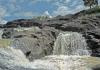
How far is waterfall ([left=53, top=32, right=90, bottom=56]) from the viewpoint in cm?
3544

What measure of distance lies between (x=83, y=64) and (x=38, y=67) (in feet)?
15.0

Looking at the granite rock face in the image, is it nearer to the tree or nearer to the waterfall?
the waterfall

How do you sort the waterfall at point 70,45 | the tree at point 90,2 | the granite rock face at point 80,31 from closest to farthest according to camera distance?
the granite rock face at point 80,31 → the waterfall at point 70,45 → the tree at point 90,2

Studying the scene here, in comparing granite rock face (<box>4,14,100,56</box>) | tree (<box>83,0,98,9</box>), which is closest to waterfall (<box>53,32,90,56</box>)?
granite rock face (<box>4,14,100,56</box>)

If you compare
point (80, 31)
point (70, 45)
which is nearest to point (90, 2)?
point (80, 31)

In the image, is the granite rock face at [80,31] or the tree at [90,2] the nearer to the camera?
the granite rock face at [80,31]

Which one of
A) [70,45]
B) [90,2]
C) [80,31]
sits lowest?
[70,45]

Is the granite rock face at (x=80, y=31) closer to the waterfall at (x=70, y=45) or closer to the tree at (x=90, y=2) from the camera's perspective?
the waterfall at (x=70, y=45)

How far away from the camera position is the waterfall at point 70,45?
35.4m

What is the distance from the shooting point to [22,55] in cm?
2752

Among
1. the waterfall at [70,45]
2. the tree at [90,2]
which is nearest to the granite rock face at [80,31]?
the waterfall at [70,45]

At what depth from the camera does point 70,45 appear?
36.5 m

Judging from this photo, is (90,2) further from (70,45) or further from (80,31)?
(70,45)

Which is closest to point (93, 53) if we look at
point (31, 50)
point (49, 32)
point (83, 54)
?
point (83, 54)
